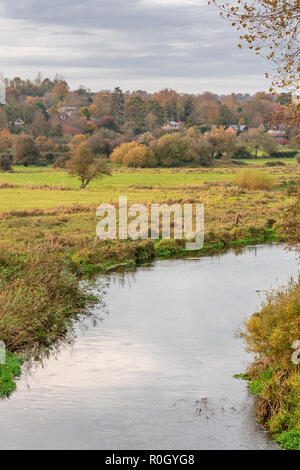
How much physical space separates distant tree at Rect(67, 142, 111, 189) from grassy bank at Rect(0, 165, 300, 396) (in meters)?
1.32

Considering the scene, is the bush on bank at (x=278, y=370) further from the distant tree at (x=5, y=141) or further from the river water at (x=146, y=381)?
the distant tree at (x=5, y=141)

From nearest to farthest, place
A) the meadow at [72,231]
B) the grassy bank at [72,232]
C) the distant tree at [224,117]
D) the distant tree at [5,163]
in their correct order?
1. the meadow at [72,231]
2. the grassy bank at [72,232]
3. the distant tree at [5,163]
4. the distant tree at [224,117]

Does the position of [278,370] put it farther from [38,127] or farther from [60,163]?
[38,127]

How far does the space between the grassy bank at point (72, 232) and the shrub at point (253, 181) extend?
1.14 m

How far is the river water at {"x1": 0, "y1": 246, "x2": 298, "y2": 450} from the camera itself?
1407 cm

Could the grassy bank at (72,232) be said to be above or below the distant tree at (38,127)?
below

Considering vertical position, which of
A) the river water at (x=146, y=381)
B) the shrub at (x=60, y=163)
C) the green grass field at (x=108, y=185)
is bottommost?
the river water at (x=146, y=381)

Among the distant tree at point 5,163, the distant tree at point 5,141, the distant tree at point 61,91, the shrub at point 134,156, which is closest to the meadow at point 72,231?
the distant tree at point 5,163

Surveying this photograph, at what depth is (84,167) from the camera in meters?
59.6

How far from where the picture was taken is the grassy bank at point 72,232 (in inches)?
799

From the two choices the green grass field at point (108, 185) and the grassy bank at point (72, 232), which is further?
the green grass field at point (108, 185)

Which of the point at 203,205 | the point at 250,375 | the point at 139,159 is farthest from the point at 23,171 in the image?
the point at 250,375

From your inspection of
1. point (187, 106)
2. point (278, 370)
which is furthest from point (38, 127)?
point (278, 370)
